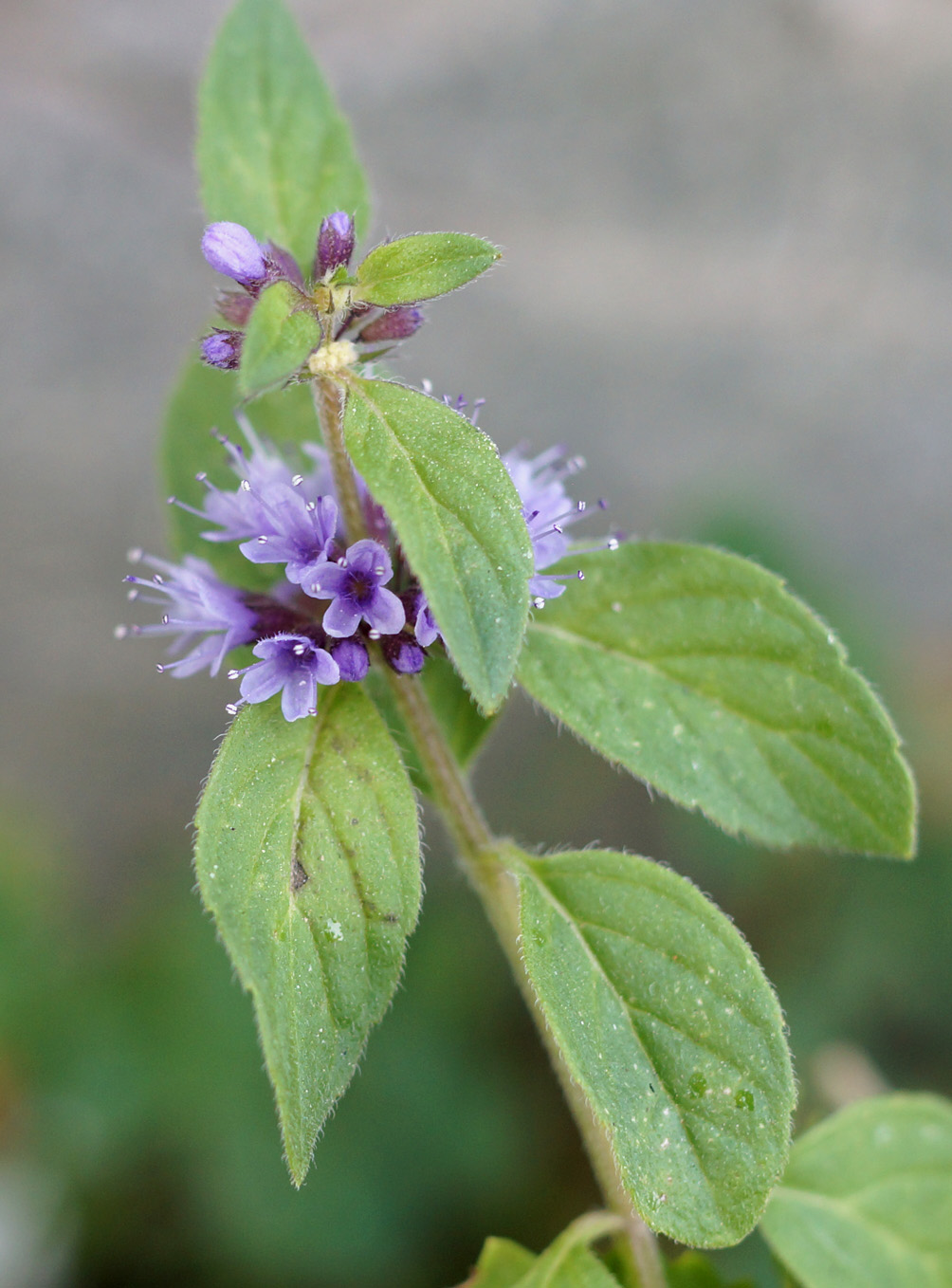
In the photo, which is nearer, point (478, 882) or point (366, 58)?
point (478, 882)

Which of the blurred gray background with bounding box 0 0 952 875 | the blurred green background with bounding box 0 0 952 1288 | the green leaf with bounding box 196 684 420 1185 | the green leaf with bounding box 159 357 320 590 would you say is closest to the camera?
the green leaf with bounding box 196 684 420 1185

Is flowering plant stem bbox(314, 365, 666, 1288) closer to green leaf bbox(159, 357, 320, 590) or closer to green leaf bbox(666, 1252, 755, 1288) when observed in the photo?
green leaf bbox(666, 1252, 755, 1288)

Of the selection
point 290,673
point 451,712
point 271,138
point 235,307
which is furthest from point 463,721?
point 271,138

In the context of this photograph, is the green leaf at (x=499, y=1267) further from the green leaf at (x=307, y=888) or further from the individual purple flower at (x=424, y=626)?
the individual purple flower at (x=424, y=626)

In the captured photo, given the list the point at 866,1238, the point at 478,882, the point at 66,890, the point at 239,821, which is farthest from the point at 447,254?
the point at 66,890

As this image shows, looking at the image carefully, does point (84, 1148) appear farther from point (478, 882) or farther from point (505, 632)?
point (505, 632)

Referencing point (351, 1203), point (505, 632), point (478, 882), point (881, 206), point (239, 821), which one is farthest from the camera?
point (881, 206)

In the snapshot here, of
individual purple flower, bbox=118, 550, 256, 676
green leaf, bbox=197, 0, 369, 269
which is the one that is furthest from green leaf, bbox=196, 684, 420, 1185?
green leaf, bbox=197, 0, 369, 269
